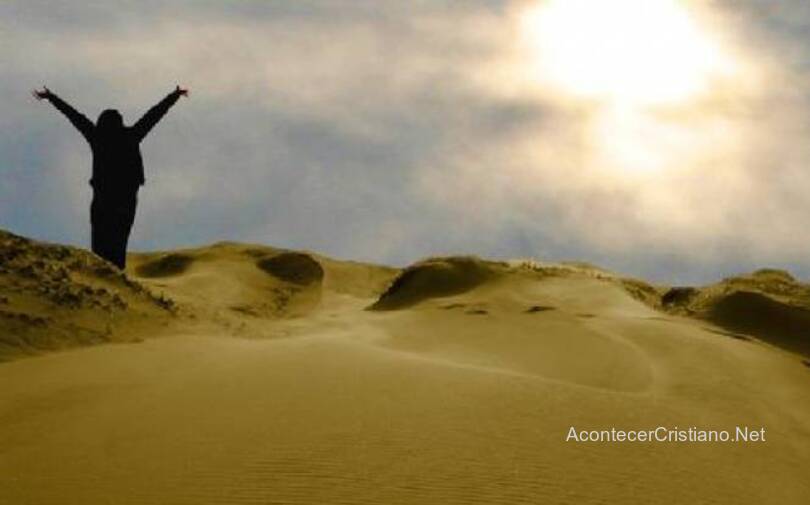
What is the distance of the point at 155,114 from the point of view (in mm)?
9148

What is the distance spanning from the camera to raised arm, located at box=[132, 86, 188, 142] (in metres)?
9.10

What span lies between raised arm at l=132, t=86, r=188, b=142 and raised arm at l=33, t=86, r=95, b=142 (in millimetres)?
432

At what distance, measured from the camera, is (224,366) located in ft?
11.9

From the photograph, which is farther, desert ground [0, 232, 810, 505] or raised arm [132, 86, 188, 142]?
raised arm [132, 86, 188, 142]

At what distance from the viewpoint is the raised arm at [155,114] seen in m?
9.10

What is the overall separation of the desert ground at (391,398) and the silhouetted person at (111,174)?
9.82 feet

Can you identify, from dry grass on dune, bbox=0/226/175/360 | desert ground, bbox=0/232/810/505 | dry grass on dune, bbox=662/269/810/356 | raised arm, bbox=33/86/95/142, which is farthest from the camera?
raised arm, bbox=33/86/95/142

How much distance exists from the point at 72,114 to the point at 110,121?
361 mm

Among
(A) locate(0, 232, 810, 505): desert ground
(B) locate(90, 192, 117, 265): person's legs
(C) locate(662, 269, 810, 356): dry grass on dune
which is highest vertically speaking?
(B) locate(90, 192, 117, 265): person's legs

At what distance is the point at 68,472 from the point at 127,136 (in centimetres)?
706

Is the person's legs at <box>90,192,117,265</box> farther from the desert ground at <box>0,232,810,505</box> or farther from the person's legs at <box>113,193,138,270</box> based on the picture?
the desert ground at <box>0,232,810,505</box>

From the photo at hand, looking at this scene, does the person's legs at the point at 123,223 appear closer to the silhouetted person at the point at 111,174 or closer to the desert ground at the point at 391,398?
the silhouetted person at the point at 111,174

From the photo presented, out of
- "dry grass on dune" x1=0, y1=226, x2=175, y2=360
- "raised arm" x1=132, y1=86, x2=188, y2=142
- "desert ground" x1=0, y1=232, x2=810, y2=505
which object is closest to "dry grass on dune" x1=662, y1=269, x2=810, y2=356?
"desert ground" x1=0, y1=232, x2=810, y2=505

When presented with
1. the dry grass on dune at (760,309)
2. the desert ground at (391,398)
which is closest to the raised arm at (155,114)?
the desert ground at (391,398)
